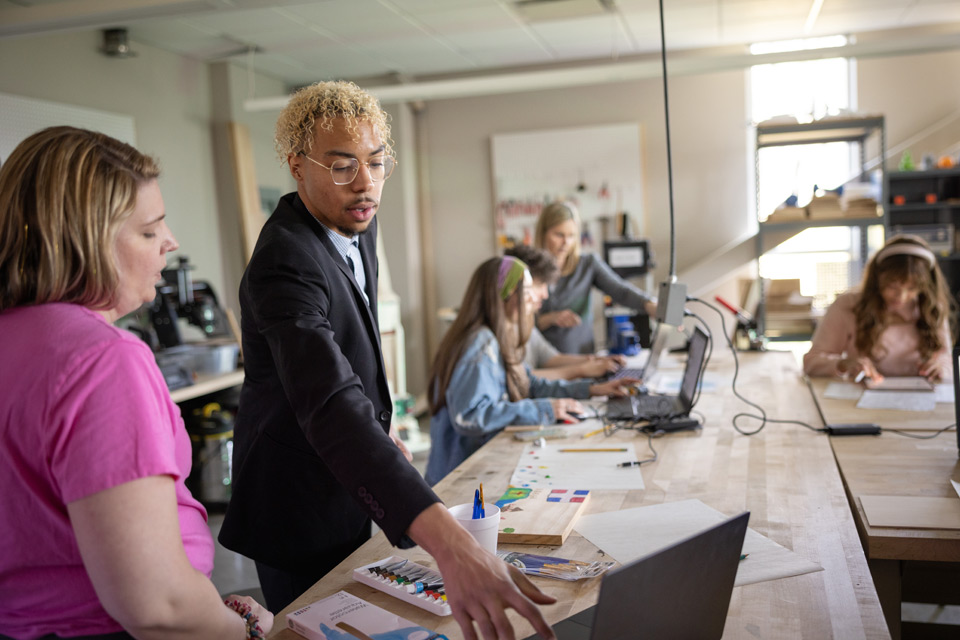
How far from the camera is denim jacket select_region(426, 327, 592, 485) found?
2480 mm

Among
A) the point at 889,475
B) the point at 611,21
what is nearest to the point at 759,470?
the point at 889,475

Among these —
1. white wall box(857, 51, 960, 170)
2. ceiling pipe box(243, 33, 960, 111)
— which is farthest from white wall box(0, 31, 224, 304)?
white wall box(857, 51, 960, 170)

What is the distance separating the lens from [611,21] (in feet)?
16.9

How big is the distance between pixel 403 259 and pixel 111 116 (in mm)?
2604

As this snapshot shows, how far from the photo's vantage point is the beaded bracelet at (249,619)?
1.10 metres

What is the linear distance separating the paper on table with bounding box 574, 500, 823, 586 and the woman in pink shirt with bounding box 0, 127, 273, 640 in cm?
75

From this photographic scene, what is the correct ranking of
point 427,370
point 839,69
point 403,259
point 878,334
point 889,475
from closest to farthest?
point 889,475, point 878,334, point 839,69, point 403,259, point 427,370

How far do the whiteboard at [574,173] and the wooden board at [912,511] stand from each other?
4.86 m

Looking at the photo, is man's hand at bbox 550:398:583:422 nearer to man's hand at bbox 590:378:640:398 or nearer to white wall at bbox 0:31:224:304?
man's hand at bbox 590:378:640:398

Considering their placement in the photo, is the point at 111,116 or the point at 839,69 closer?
the point at 111,116

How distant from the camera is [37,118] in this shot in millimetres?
4211

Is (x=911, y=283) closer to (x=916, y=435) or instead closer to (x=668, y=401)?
(x=916, y=435)

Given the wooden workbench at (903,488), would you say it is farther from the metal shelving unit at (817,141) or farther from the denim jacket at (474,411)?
the metal shelving unit at (817,141)

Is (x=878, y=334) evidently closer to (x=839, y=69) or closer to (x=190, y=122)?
(x=839, y=69)
